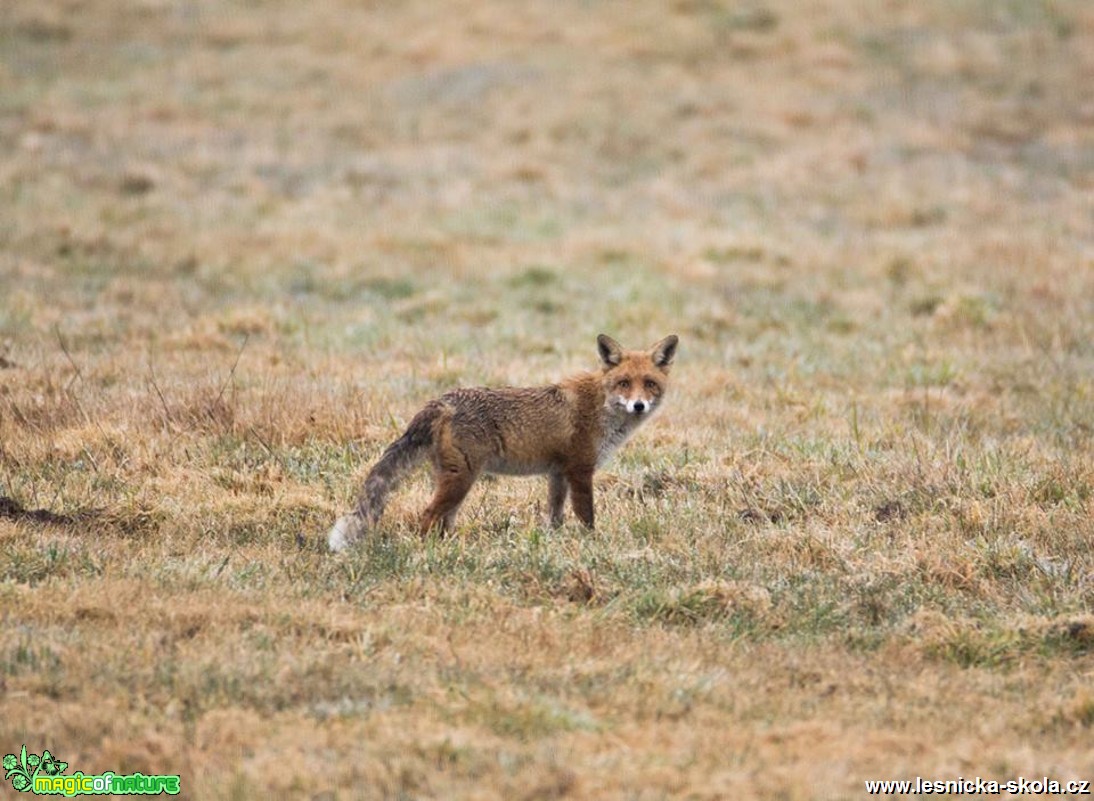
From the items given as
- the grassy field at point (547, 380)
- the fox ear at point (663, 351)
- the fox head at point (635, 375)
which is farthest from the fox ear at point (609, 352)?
the grassy field at point (547, 380)

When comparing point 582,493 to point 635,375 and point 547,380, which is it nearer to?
point 635,375

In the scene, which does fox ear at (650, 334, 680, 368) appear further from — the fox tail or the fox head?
the fox tail

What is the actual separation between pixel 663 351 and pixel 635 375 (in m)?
0.49

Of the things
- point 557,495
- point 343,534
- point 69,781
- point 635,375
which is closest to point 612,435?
point 635,375

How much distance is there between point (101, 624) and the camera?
682 centimetres

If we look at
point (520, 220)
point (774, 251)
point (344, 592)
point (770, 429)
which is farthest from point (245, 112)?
point (344, 592)

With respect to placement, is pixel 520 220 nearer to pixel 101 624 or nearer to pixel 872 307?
pixel 872 307

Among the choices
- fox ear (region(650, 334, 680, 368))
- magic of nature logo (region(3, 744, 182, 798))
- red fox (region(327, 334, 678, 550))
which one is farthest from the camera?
fox ear (region(650, 334, 680, 368))

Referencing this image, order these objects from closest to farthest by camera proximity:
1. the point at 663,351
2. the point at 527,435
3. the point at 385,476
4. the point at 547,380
Answer: 1. the point at 385,476
2. the point at 527,435
3. the point at 663,351
4. the point at 547,380

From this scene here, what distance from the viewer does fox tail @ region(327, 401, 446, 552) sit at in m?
8.18

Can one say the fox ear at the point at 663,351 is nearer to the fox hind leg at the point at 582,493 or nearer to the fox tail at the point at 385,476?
the fox hind leg at the point at 582,493

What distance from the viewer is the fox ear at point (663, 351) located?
372 inches

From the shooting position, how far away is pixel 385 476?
8.34 m

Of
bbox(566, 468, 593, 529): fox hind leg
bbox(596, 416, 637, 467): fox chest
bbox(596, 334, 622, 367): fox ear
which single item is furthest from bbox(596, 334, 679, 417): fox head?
bbox(566, 468, 593, 529): fox hind leg
